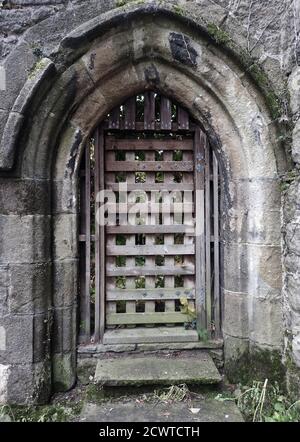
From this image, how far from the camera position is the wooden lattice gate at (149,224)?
2617 millimetres

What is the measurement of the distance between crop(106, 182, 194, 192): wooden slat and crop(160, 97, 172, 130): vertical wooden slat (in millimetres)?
488

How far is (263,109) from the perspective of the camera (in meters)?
2.30

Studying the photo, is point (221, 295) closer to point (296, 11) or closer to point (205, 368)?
point (205, 368)

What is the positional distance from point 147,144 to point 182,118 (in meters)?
0.37

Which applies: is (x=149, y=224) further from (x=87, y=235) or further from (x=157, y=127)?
(x=157, y=127)

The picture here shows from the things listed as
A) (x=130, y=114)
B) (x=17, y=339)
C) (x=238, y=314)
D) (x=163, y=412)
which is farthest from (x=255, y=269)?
(x=17, y=339)

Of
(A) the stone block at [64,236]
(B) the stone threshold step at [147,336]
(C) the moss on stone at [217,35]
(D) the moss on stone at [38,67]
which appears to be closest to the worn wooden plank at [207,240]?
(B) the stone threshold step at [147,336]

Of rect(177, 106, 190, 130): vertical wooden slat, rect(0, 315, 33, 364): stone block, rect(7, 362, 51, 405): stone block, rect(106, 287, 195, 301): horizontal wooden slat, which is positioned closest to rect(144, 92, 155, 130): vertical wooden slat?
rect(177, 106, 190, 130): vertical wooden slat

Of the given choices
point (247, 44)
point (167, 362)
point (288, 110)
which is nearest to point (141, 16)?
→ point (247, 44)

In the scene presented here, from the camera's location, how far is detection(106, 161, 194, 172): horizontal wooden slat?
2652 millimetres

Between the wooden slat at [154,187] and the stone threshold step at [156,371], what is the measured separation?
1.39m

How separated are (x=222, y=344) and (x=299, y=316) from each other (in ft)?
2.37

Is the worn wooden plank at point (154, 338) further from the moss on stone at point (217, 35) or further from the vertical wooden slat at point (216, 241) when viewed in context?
the moss on stone at point (217, 35)

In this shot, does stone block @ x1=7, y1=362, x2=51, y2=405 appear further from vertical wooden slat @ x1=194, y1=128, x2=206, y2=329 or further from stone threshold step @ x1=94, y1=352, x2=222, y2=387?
vertical wooden slat @ x1=194, y1=128, x2=206, y2=329
